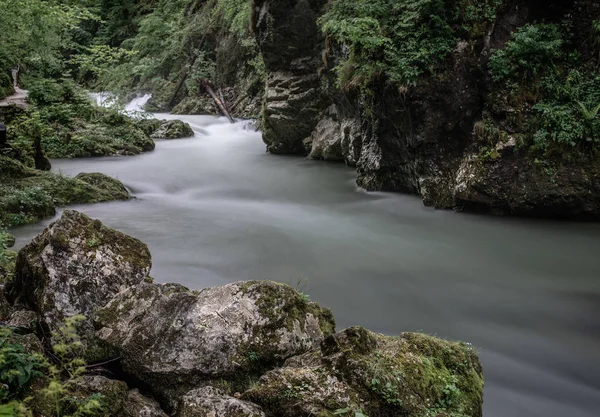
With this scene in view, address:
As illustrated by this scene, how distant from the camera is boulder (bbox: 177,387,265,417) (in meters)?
2.67

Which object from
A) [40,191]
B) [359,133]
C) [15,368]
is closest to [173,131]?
[359,133]

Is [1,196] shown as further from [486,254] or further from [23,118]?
[486,254]

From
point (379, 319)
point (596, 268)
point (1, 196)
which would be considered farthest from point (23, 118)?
point (596, 268)

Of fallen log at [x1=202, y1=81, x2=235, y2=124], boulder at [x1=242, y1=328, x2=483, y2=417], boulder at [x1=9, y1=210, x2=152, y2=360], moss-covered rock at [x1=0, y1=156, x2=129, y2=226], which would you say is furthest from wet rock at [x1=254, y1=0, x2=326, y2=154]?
boulder at [x1=242, y1=328, x2=483, y2=417]

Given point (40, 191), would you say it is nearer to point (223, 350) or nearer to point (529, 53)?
point (223, 350)

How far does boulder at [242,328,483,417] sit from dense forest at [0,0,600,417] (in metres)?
0.01

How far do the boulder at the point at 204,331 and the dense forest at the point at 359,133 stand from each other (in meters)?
0.03

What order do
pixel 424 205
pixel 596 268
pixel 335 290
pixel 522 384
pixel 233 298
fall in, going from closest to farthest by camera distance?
pixel 233 298 < pixel 522 384 < pixel 335 290 < pixel 596 268 < pixel 424 205

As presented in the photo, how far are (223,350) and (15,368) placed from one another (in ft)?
3.83

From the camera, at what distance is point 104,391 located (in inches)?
109

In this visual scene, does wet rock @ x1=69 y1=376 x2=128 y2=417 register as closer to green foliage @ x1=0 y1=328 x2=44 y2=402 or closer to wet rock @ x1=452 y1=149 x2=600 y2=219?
green foliage @ x1=0 y1=328 x2=44 y2=402

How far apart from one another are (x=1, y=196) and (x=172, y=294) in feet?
20.1

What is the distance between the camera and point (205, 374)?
9.98 ft

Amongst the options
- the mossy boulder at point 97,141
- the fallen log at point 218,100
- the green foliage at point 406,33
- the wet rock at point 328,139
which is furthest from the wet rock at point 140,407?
the fallen log at point 218,100
